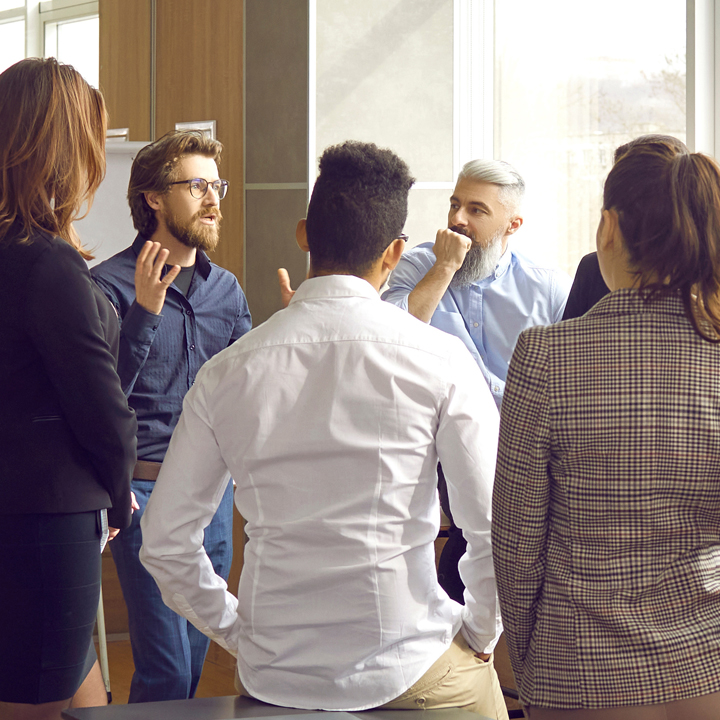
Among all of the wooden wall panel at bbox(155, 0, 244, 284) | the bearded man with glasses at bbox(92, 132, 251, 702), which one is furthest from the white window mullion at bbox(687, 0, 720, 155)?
the wooden wall panel at bbox(155, 0, 244, 284)

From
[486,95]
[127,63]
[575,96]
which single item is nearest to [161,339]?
[575,96]

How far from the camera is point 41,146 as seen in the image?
5.15ft

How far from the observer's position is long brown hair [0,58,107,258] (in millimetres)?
1565

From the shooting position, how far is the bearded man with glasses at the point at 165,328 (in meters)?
2.12

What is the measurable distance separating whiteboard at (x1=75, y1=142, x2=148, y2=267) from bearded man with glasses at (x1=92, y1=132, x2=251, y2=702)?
1.73m

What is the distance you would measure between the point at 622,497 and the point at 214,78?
365 centimetres

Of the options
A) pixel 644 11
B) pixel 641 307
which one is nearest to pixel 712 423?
pixel 641 307

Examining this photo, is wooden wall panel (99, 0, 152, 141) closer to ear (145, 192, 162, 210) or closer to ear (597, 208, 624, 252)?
ear (145, 192, 162, 210)

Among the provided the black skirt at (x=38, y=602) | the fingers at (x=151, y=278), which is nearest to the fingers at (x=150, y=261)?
the fingers at (x=151, y=278)

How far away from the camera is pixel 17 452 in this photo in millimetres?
1517

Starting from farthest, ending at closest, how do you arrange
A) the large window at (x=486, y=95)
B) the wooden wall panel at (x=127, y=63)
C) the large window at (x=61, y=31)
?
the large window at (x=61, y=31)
the wooden wall panel at (x=127, y=63)
the large window at (x=486, y=95)

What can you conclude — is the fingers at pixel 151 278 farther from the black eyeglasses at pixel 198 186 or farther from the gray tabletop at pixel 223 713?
the gray tabletop at pixel 223 713

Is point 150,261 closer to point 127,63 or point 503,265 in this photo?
point 503,265

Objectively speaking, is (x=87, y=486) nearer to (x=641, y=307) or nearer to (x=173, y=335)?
(x=173, y=335)
